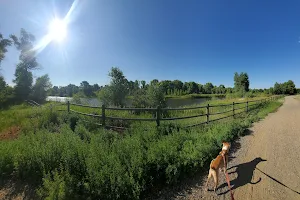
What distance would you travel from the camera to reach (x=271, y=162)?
470cm

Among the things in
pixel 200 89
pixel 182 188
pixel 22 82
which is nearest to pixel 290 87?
pixel 200 89

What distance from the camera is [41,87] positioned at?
37875mm

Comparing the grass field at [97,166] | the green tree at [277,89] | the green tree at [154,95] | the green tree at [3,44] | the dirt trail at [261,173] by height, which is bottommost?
the dirt trail at [261,173]

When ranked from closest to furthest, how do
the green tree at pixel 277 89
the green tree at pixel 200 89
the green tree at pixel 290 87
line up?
the green tree at pixel 290 87 < the green tree at pixel 277 89 < the green tree at pixel 200 89

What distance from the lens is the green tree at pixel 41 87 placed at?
36100 mm

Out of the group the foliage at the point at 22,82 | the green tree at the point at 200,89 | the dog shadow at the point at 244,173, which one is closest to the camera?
the dog shadow at the point at 244,173

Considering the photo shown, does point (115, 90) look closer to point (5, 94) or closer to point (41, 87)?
point (5, 94)

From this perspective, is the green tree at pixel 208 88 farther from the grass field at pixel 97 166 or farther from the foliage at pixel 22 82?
the grass field at pixel 97 166

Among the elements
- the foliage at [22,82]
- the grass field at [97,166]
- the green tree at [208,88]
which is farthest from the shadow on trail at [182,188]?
the green tree at [208,88]

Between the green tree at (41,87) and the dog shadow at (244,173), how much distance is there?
3893cm

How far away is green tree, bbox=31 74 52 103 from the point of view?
36.1 metres

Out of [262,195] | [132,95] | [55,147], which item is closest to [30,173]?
[55,147]

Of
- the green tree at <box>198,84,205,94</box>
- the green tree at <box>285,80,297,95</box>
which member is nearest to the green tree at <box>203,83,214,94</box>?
the green tree at <box>198,84,205,94</box>

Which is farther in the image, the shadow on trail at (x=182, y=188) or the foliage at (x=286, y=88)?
the foliage at (x=286, y=88)
